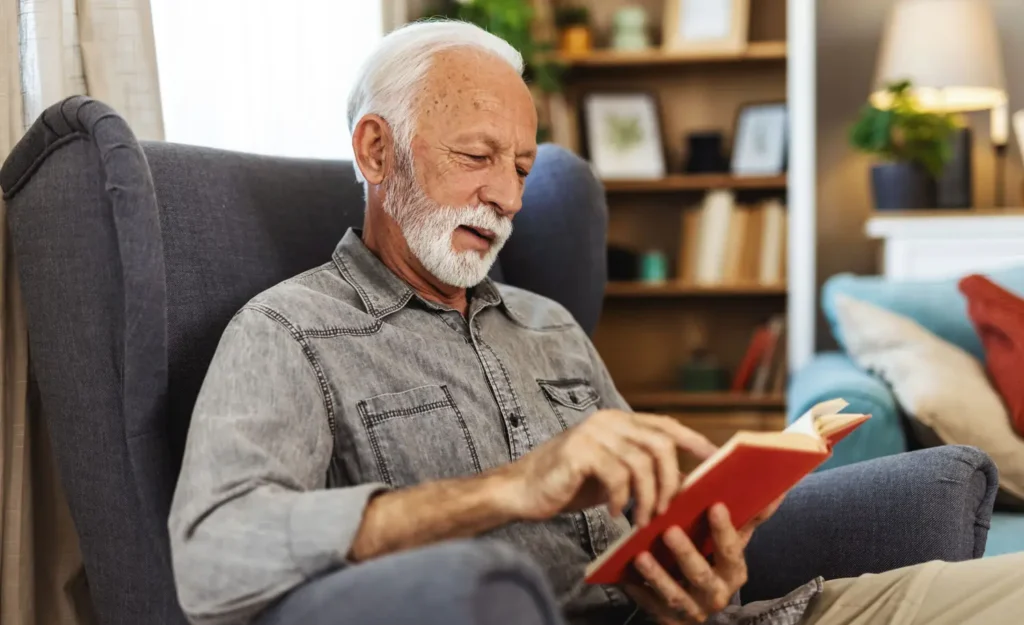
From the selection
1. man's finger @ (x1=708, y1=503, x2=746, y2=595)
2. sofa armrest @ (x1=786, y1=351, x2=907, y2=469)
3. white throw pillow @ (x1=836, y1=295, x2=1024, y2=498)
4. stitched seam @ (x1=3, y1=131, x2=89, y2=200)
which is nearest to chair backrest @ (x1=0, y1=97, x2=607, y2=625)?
stitched seam @ (x1=3, y1=131, x2=89, y2=200)

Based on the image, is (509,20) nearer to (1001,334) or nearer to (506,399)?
(1001,334)

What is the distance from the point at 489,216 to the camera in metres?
1.34

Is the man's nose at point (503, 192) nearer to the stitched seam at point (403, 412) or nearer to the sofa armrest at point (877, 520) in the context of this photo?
the stitched seam at point (403, 412)

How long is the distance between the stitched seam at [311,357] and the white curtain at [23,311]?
34cm

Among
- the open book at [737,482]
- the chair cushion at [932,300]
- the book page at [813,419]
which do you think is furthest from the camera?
the chair cushion at [932,300]

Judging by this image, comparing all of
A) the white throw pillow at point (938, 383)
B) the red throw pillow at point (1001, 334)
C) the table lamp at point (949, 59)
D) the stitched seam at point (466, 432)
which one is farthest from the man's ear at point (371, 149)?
the table lamp at point (949, 59)

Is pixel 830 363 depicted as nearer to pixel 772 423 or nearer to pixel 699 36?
pixel 772 423

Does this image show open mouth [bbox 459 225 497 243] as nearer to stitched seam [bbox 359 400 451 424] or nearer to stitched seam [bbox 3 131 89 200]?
stitched seam [bbox 359 400 451 424]

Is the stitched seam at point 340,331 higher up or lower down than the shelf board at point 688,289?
higher up

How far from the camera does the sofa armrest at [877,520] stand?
4.09ft

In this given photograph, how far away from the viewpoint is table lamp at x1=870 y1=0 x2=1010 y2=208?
9.73 feet

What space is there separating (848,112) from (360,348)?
9.07ft

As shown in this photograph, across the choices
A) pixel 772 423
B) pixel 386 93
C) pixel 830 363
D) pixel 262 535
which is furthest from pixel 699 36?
pixel 262 535

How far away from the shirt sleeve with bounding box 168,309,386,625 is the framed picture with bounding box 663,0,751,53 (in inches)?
104
